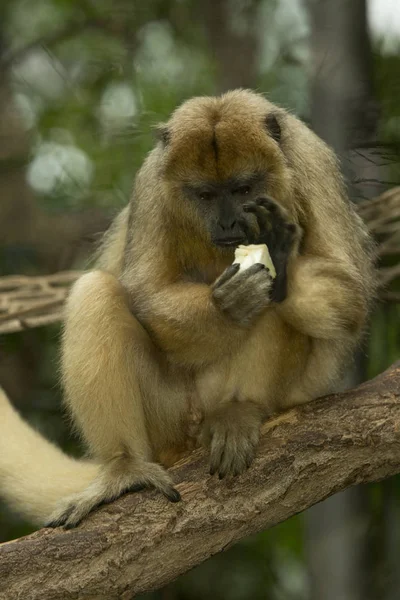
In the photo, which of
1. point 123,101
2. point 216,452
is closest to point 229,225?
point 216,452

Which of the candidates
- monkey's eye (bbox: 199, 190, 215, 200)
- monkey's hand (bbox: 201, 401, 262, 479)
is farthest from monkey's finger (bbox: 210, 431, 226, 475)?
monkey's eye (bbox: 199, 190, 215, 200)

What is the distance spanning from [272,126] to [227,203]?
1.69ft

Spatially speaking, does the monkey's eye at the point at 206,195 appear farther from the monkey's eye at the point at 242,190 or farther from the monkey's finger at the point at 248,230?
the monkey's finger at the point at 248,230

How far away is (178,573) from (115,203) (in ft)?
15.8

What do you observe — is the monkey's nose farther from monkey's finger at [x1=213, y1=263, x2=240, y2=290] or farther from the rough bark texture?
the rough bark texture

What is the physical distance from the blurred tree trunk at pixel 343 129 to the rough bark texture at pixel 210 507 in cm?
168

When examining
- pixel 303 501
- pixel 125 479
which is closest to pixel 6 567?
pixel 125 479

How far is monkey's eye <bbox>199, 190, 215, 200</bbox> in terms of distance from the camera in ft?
14.7

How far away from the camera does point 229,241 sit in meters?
4.32

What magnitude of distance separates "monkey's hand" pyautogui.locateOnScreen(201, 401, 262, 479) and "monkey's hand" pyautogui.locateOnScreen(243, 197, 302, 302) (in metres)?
0.79

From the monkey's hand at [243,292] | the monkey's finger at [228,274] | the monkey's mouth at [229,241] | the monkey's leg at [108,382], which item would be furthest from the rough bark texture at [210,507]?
the monkey's mouth at [229,241]

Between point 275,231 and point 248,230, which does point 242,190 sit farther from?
point 275,231

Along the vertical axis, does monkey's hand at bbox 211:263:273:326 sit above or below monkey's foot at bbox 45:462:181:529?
above

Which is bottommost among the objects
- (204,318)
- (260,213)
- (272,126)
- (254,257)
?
(204,318)
